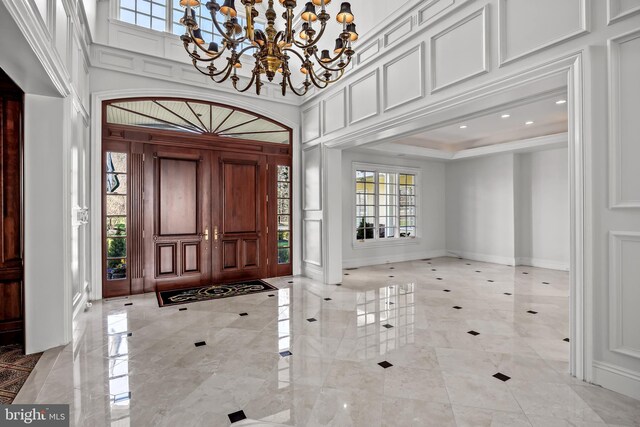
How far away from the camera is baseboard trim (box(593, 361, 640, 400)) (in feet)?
7.32

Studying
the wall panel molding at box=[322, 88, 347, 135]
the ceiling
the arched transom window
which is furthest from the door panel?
the ceiling

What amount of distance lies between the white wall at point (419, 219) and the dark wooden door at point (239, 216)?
7.50 ft

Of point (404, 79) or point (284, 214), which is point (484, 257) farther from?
point (404, 79)

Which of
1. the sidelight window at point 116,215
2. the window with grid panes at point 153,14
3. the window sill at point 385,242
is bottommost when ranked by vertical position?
the window sill at point 385,242

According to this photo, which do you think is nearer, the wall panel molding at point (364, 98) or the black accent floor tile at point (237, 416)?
the black accent floor tile at point (237, 416)

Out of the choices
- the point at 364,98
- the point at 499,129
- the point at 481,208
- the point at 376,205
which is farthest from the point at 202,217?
the point at 481,208

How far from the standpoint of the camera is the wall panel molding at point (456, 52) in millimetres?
3080

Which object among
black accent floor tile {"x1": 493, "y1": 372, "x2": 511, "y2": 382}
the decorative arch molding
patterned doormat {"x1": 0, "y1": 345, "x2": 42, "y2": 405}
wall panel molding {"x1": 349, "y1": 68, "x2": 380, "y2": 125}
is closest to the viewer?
patterned doormat {"x1": 0, "y1": 345, "x2": 42, "y2": 405}

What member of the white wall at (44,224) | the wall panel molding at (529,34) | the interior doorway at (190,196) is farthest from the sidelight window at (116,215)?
the wall panel molding at (529,34)

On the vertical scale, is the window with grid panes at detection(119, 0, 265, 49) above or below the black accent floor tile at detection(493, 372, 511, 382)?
above

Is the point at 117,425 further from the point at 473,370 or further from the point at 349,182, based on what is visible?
the point at 349,182

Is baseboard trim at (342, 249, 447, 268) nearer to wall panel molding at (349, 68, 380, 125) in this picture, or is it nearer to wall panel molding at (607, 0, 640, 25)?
wall panel molding at (349, 68, 380, 125)

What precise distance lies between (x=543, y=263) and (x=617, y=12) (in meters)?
6.53

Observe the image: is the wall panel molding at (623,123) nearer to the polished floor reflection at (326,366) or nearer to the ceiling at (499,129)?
the polished floor reflection at (326,366)
